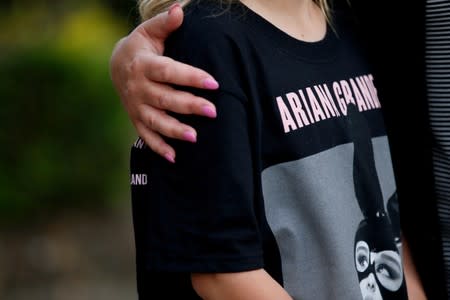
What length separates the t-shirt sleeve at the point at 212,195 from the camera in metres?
1.46

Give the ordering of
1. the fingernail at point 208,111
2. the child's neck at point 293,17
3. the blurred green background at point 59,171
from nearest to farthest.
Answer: the fingernail at point 208,111 < the child's neck at point 293,17 < the blurred green background at point 59,171

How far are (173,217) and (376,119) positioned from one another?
0.62 metres

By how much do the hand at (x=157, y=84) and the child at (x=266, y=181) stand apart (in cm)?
3

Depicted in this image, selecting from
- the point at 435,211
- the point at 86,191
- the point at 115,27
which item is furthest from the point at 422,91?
the point at 115,27

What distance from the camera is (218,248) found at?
4.80ft

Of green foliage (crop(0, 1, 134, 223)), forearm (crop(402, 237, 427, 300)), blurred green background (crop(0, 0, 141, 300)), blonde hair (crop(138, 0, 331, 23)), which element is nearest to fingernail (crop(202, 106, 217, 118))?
blonde hair (crop(138, 0, 331, 23))

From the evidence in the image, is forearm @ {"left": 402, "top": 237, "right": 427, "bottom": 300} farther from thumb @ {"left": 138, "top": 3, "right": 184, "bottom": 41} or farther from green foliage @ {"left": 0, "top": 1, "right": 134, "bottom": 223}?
green foliage @ {"left": 0, "top": 1, "right": 134, "bottom": 223}

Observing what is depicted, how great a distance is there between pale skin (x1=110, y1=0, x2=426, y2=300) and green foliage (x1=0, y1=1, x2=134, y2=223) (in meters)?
3.11

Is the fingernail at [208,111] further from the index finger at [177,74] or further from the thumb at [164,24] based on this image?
the thumb at [164,24]

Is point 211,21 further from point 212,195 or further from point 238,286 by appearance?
point 238,286

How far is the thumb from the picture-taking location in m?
1.54

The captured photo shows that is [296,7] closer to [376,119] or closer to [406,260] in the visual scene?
[376,119]

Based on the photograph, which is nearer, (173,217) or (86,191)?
(173,217)

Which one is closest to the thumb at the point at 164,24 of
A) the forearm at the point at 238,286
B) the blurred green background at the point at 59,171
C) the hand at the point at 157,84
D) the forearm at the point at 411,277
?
the hand at the point at 157,84
